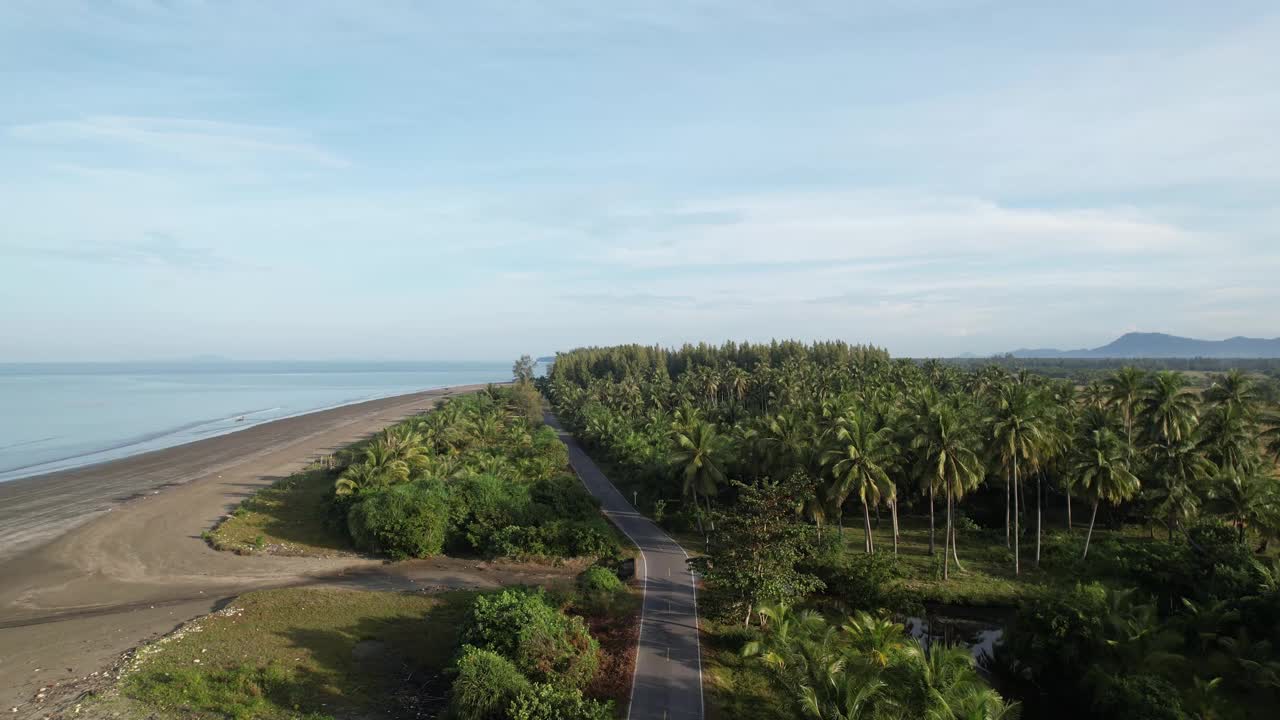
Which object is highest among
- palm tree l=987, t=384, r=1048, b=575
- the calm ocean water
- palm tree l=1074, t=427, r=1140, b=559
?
palm tree l=987, t=384, r=1048, b=575

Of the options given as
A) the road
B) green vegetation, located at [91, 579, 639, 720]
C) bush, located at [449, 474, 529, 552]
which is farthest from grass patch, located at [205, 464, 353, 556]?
the road

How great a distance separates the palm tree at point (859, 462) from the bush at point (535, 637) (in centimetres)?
1635

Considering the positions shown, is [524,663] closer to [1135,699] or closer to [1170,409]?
[1135,699]

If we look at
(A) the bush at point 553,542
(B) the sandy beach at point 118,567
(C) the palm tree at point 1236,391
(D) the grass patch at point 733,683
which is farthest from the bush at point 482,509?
(C) the palm tree at point 1236,391

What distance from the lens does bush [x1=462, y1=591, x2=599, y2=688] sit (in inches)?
938

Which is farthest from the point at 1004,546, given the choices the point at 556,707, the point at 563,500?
the point at 556,707

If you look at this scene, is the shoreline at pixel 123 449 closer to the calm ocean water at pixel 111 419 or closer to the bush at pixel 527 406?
the calm ocean water at pixel 111 419

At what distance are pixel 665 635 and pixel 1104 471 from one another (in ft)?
83.7

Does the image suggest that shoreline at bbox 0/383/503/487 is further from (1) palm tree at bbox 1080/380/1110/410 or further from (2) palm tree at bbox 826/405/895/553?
(1) palm tree at bbox 1080/380/1110/410

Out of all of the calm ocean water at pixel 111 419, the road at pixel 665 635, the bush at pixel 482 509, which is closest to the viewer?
the road at pixel 665 635

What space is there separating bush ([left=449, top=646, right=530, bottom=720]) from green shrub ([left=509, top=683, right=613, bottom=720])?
43 cm

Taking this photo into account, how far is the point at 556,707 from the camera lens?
21078mm

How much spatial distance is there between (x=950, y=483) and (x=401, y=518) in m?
32.1

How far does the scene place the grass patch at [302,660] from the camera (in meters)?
23.1
